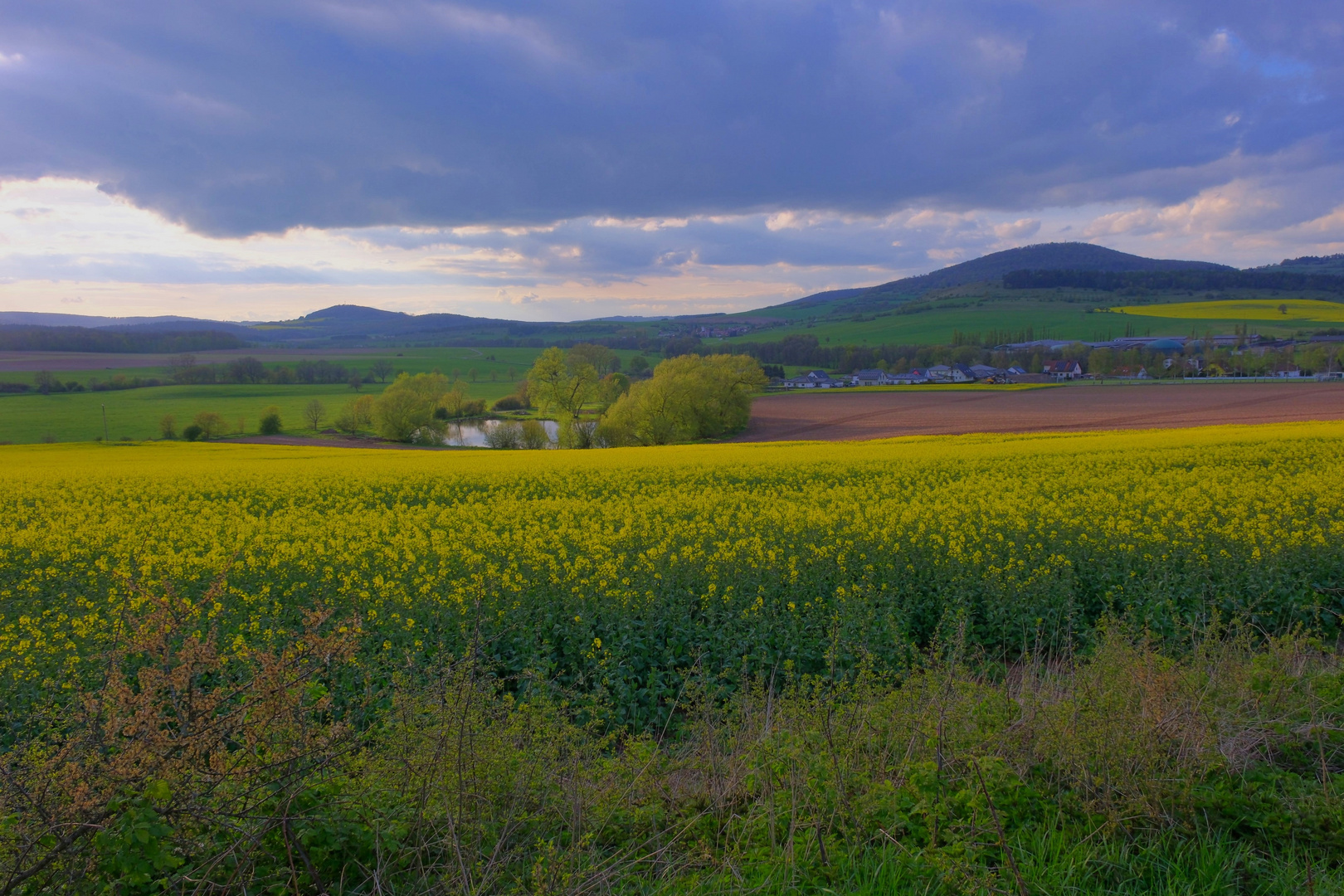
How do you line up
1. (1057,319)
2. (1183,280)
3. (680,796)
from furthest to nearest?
(1183,280) < (1057,319) < (680,796)

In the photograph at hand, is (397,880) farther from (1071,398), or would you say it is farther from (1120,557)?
(1071,398)

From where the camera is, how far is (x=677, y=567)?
322 inches

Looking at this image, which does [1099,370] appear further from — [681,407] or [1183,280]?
[1183,280]

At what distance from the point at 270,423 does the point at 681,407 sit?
43196 mm

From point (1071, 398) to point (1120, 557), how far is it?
2394 inches

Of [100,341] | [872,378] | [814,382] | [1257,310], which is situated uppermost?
[1257,310]

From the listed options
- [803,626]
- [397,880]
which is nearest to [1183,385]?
[803,626]

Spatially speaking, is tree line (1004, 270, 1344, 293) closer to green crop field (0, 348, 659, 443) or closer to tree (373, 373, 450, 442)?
green crop field (0, 348, 659, 443)

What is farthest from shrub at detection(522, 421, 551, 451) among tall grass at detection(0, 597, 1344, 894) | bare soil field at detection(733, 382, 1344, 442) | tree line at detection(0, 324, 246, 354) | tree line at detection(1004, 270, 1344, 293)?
tree line at detection(1004, 270, 1344, 293)

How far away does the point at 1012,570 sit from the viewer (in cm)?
808

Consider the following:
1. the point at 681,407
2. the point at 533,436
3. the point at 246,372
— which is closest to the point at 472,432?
the point at 533,436

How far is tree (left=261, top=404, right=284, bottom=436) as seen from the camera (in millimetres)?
64188

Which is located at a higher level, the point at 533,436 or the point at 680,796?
the point at 680,796

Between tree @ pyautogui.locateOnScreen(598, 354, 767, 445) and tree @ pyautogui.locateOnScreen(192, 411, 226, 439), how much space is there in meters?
36.9
